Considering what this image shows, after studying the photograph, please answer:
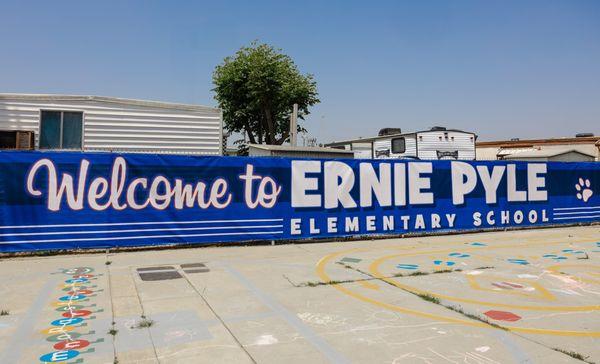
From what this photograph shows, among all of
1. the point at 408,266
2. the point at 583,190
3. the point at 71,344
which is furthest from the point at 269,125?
the point at 71,344

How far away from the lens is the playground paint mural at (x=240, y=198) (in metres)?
9.57

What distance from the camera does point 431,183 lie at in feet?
44.2

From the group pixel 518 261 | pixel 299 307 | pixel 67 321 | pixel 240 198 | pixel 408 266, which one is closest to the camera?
pixel 67 321

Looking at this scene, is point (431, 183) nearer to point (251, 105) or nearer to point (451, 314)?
point (451, 314)

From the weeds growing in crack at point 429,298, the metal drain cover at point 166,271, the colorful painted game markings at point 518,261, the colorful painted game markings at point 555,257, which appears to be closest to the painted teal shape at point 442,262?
the colorful painted game markings at point 518,261

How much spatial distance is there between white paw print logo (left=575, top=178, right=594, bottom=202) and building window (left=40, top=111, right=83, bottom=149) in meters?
17.2

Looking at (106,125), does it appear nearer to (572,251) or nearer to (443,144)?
(572,251)

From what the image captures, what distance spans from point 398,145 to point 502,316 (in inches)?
845

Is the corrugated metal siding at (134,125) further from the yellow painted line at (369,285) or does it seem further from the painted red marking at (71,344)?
the painted red marking at (71,344)

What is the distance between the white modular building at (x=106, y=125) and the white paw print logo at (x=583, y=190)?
12996 mm

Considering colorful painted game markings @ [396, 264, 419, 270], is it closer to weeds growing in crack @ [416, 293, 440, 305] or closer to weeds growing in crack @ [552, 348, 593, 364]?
weeds growing in crack @ [416, 293, 440, 305]

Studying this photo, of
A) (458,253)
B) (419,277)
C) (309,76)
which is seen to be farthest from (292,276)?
(309,76)

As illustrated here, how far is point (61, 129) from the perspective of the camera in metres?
13.7

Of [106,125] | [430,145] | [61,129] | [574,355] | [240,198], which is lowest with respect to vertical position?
[574,355]
